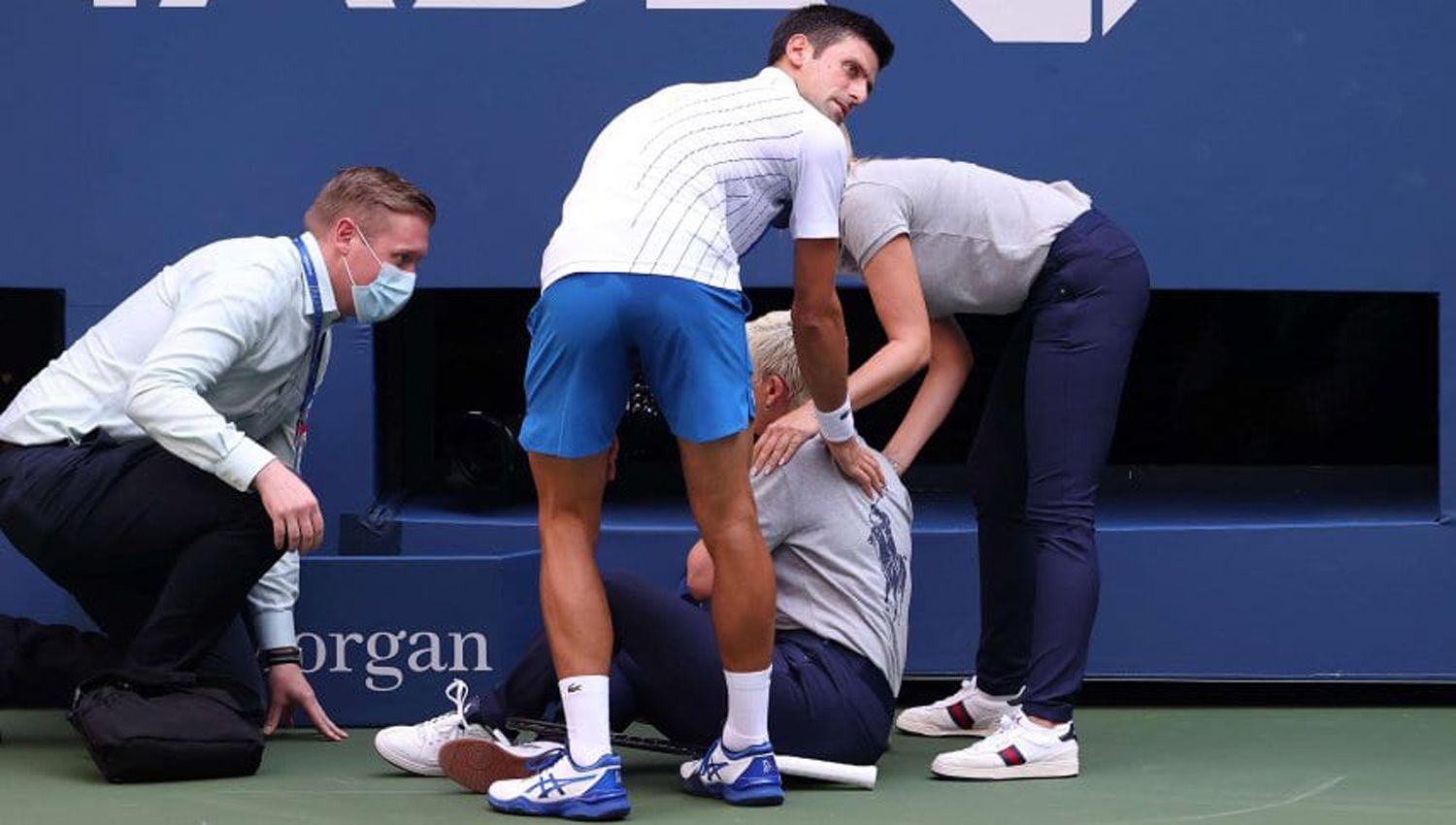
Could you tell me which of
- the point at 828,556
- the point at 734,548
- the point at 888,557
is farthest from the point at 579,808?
the point at 888,557

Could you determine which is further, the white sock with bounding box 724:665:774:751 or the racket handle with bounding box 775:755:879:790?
the racket handle with bounding box 775:755:879:790

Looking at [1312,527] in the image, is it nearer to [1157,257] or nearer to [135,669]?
[1157,257]

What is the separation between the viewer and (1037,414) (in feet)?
13.0

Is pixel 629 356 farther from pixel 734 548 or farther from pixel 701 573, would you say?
pixel 701 573

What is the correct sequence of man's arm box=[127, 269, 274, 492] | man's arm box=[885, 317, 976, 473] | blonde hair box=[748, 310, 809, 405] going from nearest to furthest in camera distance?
man's arm box=[127, 269, 274, 492]
blonde hair box=[748, 310, 809, 405]
man's arm box=[885, 317, 976, 473]

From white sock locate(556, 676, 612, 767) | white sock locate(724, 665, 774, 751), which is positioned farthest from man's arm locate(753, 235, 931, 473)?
white sock locate(556, 676, 612, 767)

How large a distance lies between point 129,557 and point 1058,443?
1631 millimetres

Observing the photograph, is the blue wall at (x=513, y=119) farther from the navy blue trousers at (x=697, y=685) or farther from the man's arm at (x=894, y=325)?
the navy blue trousers at (x=697, y=685)

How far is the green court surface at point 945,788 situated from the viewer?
3.46 m

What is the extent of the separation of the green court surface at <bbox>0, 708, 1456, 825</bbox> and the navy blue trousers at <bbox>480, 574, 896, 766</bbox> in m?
0.10

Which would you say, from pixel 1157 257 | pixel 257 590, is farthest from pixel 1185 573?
pixel 257 590

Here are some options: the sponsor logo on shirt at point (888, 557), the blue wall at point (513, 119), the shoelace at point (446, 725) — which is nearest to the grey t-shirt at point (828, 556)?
the sponsor logo on shirt at point (888, 557)

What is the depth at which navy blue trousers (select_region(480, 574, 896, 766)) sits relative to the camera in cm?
360

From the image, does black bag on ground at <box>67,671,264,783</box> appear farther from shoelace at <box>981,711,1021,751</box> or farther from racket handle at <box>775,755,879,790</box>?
shoelace at <box>981,711,1021,751</box>
